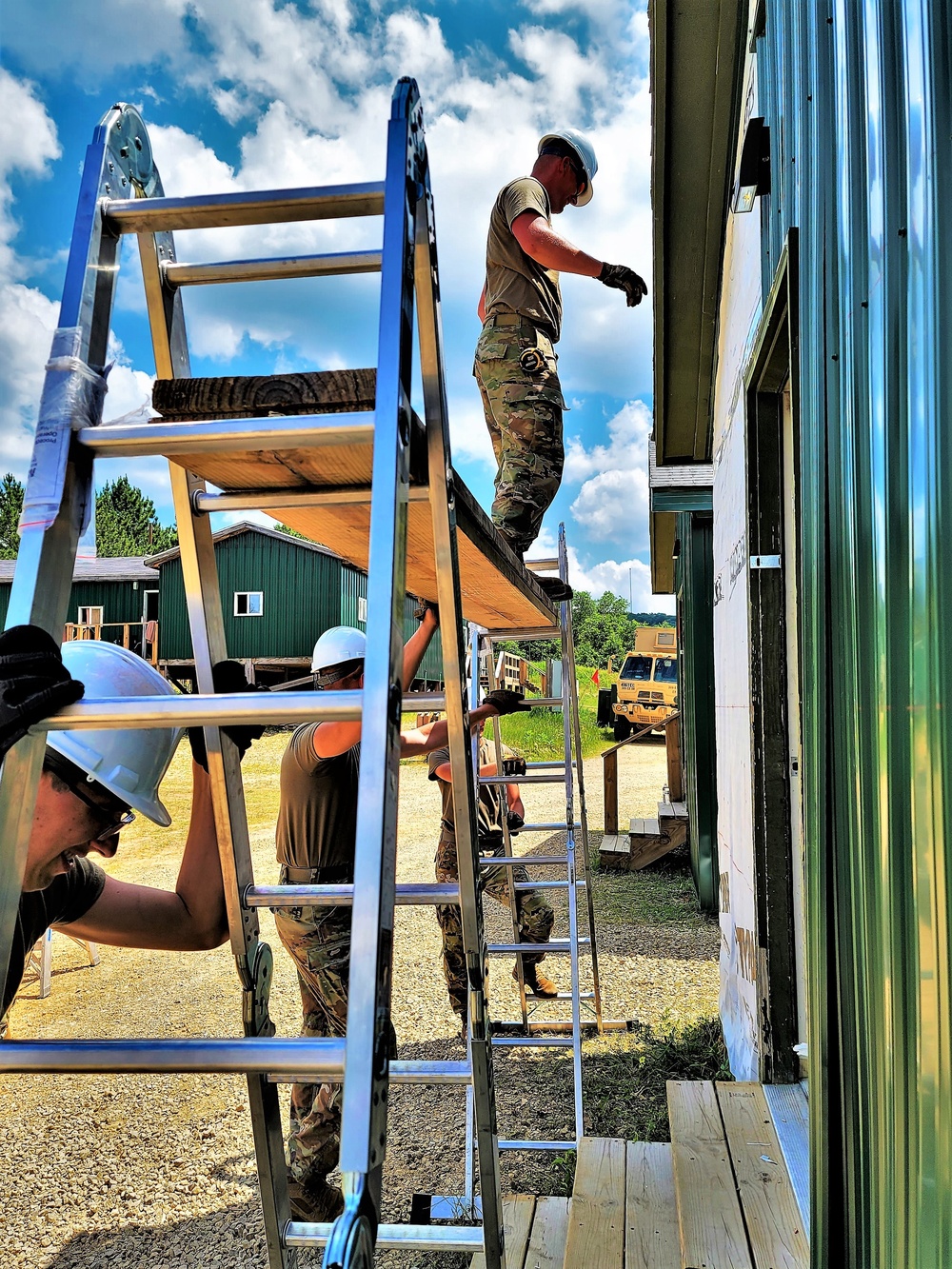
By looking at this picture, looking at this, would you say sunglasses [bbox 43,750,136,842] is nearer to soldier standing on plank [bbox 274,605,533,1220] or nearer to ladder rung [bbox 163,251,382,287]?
ladder rung [bbox 163,251,382,287]

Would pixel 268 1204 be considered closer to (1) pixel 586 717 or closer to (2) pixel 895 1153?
(2) pixel 895 1153

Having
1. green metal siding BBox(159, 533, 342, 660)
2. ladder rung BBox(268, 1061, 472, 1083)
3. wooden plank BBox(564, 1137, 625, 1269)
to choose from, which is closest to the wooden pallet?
ladder rung BBox(268, 1061, 472, 1083)

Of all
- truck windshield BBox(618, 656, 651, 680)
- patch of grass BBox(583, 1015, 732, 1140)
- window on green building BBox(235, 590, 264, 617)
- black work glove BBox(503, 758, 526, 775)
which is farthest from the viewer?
window on green building BBox(235, 590, 264, 617)

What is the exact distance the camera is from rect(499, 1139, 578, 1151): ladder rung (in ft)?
13.1

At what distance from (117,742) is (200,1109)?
4.33m

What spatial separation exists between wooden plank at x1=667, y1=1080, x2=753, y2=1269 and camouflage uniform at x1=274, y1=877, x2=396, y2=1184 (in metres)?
1.35

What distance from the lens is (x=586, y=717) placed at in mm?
Result: 32688

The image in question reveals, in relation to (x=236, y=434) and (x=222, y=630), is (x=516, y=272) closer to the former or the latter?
(x=222, y=630)

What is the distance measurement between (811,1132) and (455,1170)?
2890 mm

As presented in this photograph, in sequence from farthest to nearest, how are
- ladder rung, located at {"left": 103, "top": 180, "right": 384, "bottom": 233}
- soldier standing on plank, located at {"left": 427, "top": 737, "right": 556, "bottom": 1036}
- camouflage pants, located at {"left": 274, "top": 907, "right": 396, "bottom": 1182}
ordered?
soldier standing on plank, located at {"left": 427, "top": 737, "right": 556, "bottom": 1036}, camouflage pants, located at {"left": 274, "top": 907, "right": 396, "bottom": 1182}, ladder rung, located at {"left": 103, "top": 180, "right": 384, "bottom": 233}

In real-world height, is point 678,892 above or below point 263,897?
below

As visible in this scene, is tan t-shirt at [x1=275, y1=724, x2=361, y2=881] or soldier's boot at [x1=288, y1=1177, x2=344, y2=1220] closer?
soldier's boot at [x1=288, y1=1177, x2=344, y2=1220]

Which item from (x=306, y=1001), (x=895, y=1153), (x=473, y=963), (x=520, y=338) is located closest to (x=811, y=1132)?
(x=895, y=1153)

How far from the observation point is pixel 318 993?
3.55 metres
